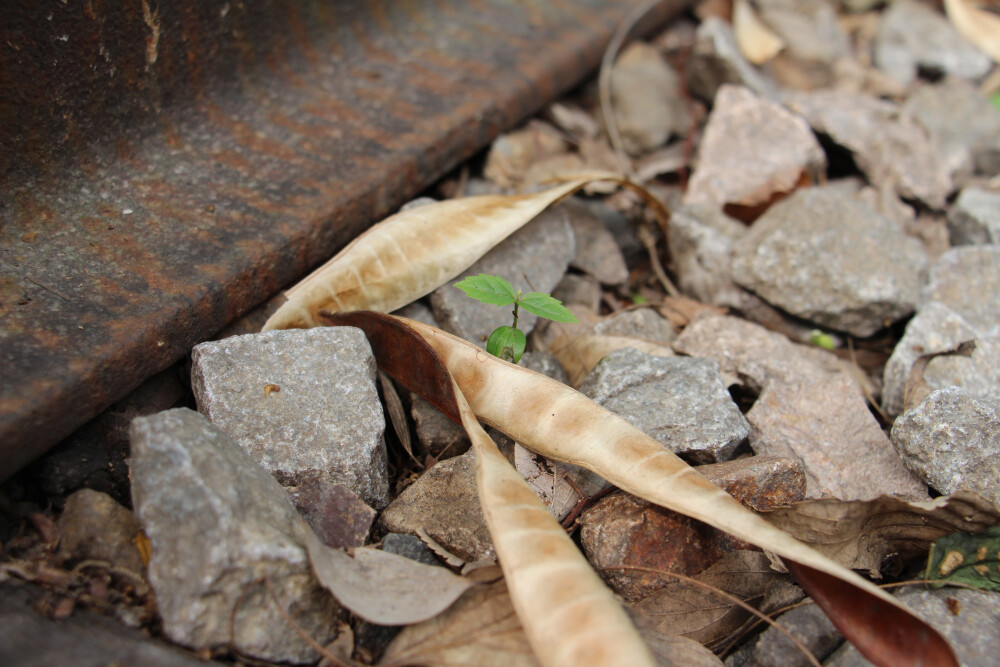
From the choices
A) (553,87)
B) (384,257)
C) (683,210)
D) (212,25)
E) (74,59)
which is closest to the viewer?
(74,59)

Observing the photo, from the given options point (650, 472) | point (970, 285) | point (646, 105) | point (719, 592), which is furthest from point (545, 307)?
point (646, 105)

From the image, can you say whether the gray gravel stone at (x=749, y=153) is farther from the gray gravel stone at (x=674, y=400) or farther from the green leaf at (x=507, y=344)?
the green leaf at (x=507, y=344)

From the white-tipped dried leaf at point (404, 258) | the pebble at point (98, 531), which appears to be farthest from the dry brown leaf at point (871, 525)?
the pebble at point (98, 531)

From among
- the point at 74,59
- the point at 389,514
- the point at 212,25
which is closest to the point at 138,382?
the point at 389,514

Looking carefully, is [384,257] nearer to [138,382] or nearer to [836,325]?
[138,382]

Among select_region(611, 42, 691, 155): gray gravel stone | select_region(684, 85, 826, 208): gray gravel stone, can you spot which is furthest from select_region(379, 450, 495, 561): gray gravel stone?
select_region(611, 42, 691, 155): gray gravel stone

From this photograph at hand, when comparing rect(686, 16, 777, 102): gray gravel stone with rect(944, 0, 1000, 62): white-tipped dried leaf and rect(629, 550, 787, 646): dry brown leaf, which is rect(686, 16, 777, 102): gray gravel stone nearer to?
rect(944, 0, 1000, 62): white-tipped dried leaf
